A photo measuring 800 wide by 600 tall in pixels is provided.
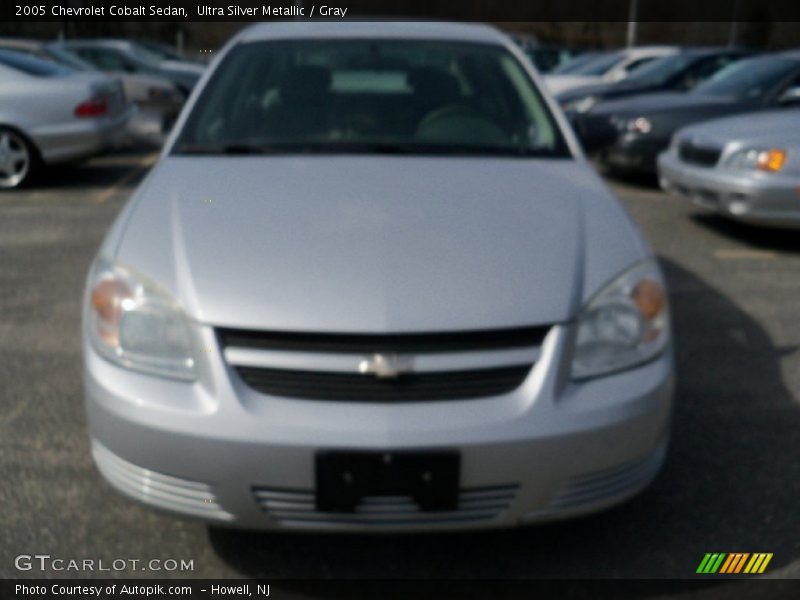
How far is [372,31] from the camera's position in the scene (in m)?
3.94

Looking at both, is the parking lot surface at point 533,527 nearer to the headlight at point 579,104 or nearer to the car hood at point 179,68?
the headlight at point 579,104

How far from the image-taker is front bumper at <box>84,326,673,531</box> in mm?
2139

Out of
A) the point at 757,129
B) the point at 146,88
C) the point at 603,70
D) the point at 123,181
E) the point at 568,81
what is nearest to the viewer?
the point at 757,129

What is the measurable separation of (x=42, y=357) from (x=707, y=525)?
2949mm

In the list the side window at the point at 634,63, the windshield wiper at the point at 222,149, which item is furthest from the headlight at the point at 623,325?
the side window at the point at 634,63

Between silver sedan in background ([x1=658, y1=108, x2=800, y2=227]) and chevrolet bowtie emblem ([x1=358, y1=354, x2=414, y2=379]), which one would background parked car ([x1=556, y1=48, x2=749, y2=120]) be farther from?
chevrolet bowtie emblem ([x1=358, y1=354, x2=414, y2=379])

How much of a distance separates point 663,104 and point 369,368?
23.6 feet

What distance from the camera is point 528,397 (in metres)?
2.21

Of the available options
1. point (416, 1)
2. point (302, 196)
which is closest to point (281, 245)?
point (302, 196)

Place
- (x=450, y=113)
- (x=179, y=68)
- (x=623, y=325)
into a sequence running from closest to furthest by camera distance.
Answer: (x=623, y=325) < (x=450, y=113) < (x=179, y=68)

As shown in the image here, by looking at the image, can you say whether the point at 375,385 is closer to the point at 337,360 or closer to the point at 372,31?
the point at 337,360

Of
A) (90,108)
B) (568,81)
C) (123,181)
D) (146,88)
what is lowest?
(568,81)

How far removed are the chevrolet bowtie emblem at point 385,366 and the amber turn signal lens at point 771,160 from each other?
4737mm

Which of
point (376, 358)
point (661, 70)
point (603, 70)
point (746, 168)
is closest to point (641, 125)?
point (746, 168)
